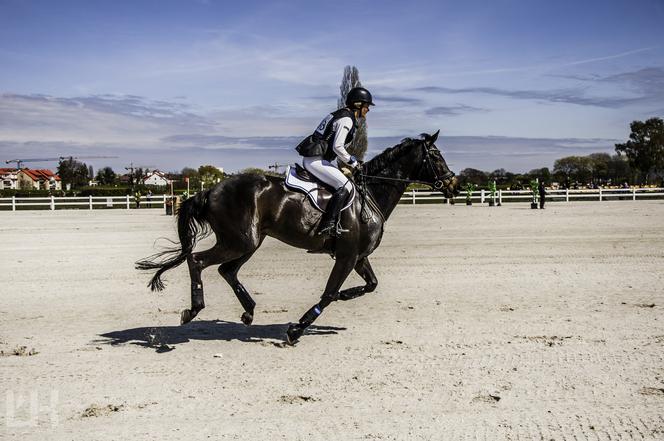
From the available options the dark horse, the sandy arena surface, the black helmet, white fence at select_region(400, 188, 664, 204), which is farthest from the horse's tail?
white fence at select_region(400, 188, 664, 204)

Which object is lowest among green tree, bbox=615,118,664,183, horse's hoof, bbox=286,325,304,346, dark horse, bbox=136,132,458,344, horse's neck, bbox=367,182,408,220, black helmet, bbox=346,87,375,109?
horse's hoof, bbox=286,325,304,346

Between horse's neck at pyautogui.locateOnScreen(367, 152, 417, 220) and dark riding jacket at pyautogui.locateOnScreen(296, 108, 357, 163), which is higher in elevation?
dark riding jacket at pyautogui.locateOnScreen(296, 108, 357, 163)

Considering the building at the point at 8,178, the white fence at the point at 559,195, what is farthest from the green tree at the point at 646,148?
the building at the point at 8,178

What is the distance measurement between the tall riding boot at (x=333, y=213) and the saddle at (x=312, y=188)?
76mm

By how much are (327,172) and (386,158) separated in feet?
3.33

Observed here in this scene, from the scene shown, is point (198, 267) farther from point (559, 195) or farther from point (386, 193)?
point (559, 195)

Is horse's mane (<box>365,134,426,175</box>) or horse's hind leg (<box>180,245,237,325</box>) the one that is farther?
horse's mane (<box>365,134,426,175</box>)

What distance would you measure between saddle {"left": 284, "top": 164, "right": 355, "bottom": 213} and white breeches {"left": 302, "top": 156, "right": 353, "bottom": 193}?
8 centimetres

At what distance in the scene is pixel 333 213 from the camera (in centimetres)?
775

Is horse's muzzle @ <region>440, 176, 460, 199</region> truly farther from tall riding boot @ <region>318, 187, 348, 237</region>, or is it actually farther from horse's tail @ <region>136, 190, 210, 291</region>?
horse's tail @ <region>136, 190, 210, 291</region>

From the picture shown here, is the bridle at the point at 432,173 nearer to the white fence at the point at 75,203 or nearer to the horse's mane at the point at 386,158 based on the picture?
the horse's mane at the point at 386,158

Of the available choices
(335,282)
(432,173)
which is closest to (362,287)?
(335,282)

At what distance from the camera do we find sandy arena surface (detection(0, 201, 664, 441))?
505 cm

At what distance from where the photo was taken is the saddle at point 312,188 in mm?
7871
